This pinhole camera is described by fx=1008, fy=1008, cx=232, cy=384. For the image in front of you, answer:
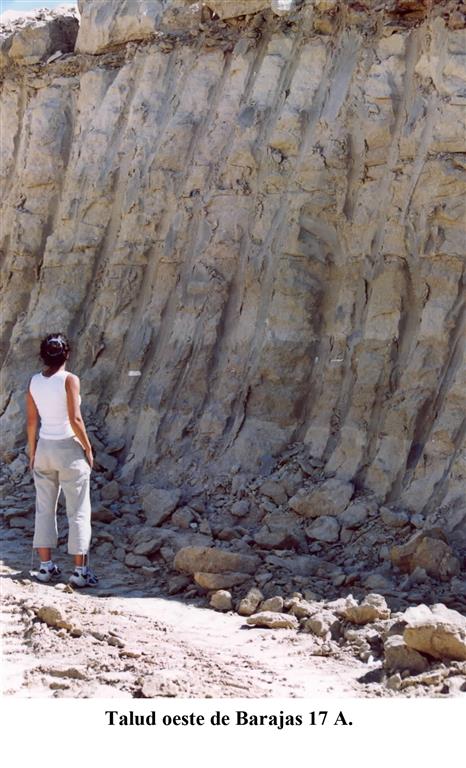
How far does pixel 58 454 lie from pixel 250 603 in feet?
4.76

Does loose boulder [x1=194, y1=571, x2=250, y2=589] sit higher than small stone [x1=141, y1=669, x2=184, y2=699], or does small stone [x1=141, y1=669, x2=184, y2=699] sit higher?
loose boulder [x1=194, y1=571, x2=250, y2=589]

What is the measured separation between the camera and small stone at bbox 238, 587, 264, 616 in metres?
5.75

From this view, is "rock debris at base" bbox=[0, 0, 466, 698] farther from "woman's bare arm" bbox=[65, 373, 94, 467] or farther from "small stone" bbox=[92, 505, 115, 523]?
"woman's bare arm" bbox=[65, 373, 94, 467]

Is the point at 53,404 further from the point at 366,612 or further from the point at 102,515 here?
the point at 366,612

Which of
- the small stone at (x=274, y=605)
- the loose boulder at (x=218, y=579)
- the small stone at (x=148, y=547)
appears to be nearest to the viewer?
the small stone at (x=274, y=605)

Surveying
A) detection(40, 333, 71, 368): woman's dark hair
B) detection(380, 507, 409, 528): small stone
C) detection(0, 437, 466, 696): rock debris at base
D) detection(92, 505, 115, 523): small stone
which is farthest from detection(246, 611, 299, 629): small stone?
detection(92, 505, 115, 523): small stone

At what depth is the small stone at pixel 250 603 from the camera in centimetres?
575

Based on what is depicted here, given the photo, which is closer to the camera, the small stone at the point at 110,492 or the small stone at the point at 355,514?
the small stone at the point at 355,514

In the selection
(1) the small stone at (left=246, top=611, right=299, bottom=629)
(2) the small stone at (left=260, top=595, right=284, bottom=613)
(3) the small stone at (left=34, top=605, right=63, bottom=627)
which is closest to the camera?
(3) the small stone at (left=34, top=605, right=63, bottom=627)

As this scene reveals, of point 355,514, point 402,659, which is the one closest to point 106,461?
point 355,514

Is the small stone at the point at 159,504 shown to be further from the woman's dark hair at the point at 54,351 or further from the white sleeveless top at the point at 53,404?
the woman's dark hair at the point at 54,351

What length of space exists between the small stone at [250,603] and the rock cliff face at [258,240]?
146cm

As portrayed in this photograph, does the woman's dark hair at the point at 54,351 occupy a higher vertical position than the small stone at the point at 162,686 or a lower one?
higher

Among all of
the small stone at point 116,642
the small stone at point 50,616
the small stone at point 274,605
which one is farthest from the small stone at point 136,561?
the small stone at point 116,642
